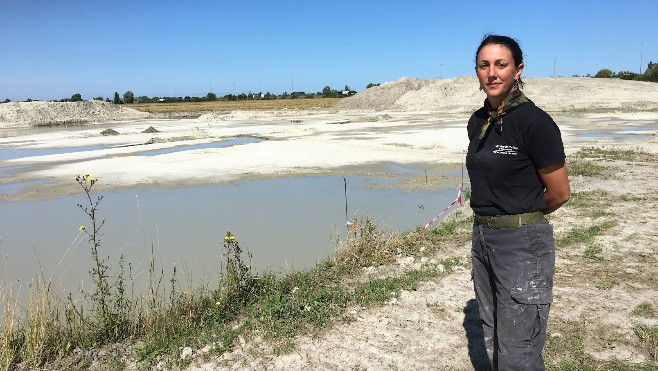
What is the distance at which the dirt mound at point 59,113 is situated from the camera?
52.7 metres

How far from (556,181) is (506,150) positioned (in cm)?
30

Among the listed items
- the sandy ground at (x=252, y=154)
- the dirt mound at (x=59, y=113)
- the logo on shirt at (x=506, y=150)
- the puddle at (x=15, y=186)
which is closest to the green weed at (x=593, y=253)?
the logo on shirt at (x=506, y=150)

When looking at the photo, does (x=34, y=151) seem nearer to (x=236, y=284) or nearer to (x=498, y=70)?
(x=236, y=284)

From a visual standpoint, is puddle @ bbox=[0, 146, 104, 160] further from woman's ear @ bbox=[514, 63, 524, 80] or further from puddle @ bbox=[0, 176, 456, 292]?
woman's ear @ bbox=[514, 63, 524, 80]

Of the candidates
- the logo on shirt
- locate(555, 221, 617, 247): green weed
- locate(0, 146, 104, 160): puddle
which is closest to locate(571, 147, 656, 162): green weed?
locate(555, 221, 617, 247): green weed

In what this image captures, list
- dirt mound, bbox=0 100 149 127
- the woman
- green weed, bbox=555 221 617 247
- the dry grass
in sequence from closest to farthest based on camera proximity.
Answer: the woman, green weed, bbox=555 221 617 247, dirt mound, bbox=0 100 149 127, the dry grass

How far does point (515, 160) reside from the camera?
7.73ft

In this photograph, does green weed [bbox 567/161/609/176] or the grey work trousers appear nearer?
the grey work trousers

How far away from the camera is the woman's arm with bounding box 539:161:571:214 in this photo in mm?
2334

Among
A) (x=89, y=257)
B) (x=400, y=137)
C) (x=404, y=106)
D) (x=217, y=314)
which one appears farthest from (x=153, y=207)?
(x=404, y=106)

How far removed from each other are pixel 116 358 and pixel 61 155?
815 inches

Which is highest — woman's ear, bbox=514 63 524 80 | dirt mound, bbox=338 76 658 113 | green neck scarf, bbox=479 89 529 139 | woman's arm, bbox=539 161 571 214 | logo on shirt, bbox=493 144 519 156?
dirt mound, bbox=338 76 658 113

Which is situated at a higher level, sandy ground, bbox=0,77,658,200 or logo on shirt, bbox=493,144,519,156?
logo on shirt, bbox=493,144,519,156

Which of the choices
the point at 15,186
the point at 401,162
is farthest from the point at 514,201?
the point at 15,186
